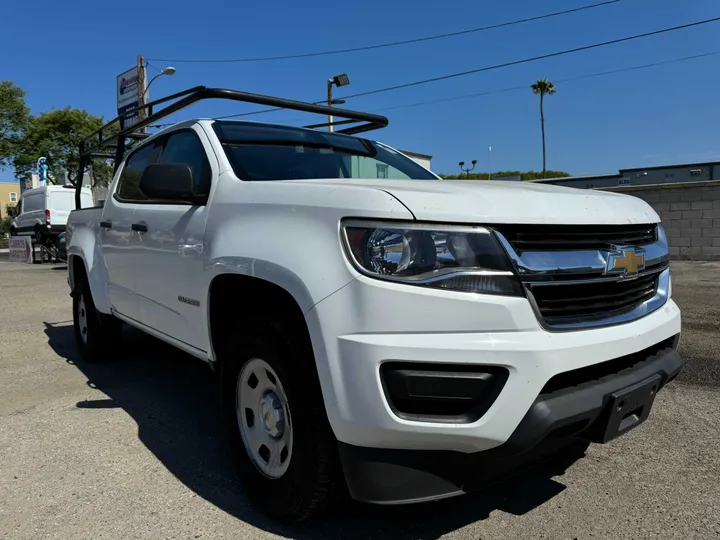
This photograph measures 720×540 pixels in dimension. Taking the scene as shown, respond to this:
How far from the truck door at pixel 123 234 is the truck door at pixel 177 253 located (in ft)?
0.52

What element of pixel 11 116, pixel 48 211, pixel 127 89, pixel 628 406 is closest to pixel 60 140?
pixel 11 116

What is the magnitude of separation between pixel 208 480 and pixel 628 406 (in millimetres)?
2044

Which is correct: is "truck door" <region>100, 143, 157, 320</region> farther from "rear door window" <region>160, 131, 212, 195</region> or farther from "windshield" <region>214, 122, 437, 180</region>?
"windshield" <region>214, 122, 437, 180</region>

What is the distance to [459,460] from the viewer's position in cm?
187

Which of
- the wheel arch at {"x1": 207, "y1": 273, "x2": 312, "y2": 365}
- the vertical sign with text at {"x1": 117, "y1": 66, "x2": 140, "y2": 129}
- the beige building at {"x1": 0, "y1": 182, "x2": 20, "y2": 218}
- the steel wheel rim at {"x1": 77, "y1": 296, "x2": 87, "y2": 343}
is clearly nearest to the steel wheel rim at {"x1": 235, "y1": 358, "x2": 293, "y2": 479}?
the wheel arch at {"x1": 207, "y1": 273, "x2": 312, "y2": 365}

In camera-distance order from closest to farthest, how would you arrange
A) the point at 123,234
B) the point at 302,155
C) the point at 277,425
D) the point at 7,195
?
the point at 277,425
the point at 302,155
the point at 123,234
the point at 7,195

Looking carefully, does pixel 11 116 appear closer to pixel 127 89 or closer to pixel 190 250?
pixel 127 89

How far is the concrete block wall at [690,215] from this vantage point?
542 inches

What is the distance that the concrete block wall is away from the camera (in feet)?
45.2

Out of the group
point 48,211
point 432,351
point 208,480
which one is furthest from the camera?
point 48,211

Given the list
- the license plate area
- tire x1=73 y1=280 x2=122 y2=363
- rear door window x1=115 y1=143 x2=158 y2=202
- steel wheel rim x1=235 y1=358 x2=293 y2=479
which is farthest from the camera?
tire x1=73 y1=280 x2=122 y2=363

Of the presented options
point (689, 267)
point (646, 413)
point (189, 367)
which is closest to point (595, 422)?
point (646, 413)

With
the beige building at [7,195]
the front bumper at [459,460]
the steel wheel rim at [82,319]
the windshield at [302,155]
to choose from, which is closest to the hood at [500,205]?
the front bumper at [459,460]

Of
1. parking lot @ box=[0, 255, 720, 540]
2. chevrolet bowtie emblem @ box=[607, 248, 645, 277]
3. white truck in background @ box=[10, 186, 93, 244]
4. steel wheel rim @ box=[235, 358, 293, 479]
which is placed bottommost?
parking lot @ box=[0, 255, 720, 540]
